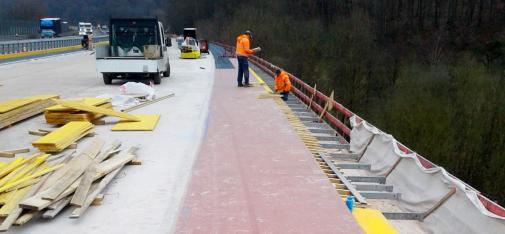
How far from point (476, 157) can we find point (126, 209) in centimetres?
1254

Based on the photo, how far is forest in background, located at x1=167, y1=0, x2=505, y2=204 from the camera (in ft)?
51.7

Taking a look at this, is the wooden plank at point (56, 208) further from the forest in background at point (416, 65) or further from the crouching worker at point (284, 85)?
the forest in background at point (416, 65)

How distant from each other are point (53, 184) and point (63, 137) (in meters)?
2.87

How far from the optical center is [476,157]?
15172 millimetres

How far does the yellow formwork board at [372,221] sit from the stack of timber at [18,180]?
4.00 meters

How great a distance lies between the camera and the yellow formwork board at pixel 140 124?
1059 cm

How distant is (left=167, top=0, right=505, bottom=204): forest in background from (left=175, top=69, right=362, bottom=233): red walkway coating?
7.48 m

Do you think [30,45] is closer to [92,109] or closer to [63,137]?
[92,109]

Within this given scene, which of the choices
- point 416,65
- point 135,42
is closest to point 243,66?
point 135,42

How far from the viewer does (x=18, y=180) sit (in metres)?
6.57

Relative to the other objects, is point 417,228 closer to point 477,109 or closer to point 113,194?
point 113,194

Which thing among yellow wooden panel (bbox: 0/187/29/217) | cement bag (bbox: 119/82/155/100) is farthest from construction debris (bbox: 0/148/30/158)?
cement bag (bbox: 119/82/155/100)

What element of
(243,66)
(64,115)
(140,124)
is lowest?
(140,124)

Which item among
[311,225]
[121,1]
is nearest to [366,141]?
[311,225]
